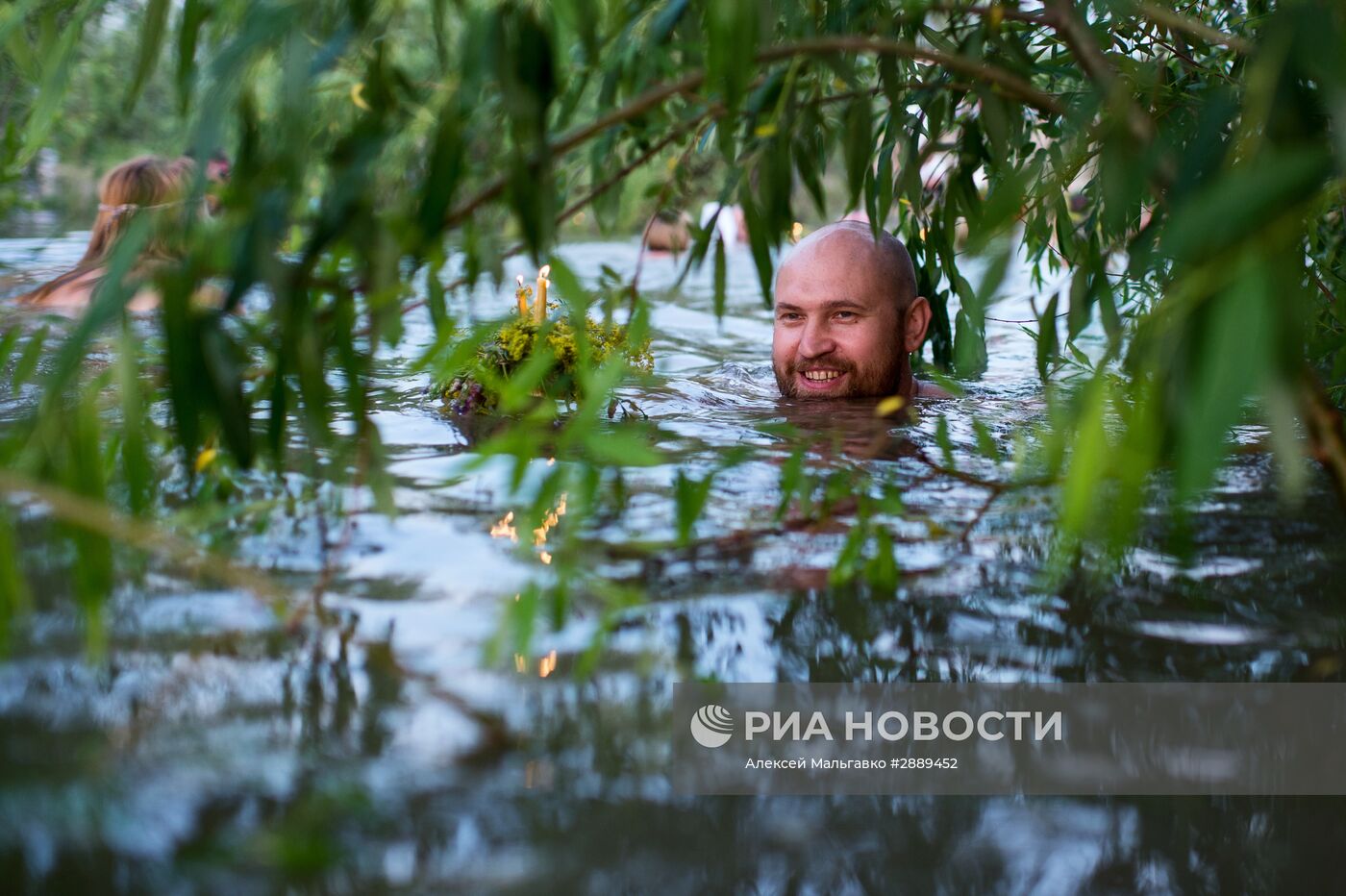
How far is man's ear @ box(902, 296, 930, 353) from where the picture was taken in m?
4.17

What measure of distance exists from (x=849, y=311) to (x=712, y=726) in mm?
2560

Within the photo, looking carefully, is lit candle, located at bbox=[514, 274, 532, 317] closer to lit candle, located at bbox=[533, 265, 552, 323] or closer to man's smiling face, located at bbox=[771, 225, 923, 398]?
lit candle, located at bbox=[533, 265, 552, 323]

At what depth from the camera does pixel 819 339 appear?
425cm

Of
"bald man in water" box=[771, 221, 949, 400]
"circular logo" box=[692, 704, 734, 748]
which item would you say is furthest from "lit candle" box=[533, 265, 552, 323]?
"circular logo" box=[692, 704, 734, 748]

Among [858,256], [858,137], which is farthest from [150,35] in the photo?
[858,256]

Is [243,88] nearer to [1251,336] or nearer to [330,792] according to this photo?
[330,792]

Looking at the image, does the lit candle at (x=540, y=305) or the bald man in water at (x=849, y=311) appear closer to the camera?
the lit candle at (x=540, y=305)

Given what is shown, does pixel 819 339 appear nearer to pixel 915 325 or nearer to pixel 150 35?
pixel 915 325

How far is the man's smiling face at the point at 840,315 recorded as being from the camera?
4.16m

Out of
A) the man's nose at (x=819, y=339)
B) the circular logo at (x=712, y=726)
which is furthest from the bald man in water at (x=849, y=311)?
the circular logo at (x=712, y=726)

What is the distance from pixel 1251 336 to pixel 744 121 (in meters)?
1.42

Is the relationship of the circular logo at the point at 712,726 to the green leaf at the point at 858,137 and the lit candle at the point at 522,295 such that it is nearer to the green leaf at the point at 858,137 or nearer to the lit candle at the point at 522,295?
the green leaf at the point at 858,137

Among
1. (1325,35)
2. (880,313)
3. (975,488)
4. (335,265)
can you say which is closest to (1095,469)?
(1325,35)

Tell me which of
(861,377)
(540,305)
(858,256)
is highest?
(858,256)
